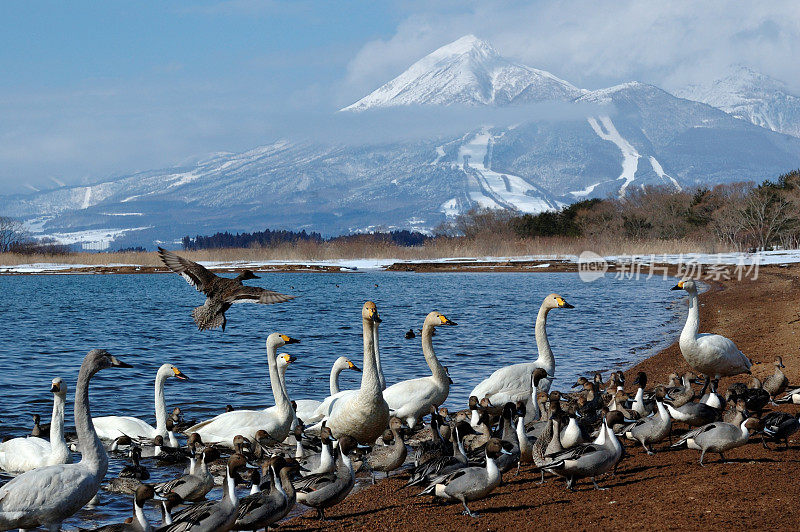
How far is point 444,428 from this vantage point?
1038 cm

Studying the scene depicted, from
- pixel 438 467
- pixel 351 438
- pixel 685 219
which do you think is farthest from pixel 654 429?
pixel 685 219

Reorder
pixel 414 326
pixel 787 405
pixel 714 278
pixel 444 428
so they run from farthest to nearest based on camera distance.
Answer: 1. pixel 714 278
2. pixel 414 326
3. pixel 787 405
4. pixel 444 428

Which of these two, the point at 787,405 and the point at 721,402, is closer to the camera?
the point at 721,402

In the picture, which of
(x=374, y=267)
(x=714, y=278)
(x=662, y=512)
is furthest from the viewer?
(x=374, y=267)

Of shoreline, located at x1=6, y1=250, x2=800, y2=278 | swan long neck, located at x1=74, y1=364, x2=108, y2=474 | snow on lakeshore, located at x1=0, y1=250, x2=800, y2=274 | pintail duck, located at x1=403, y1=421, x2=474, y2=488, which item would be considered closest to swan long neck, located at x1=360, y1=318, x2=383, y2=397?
pintail duck, located at x1=403, y1=421, x2=474, y2=488

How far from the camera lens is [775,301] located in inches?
1140

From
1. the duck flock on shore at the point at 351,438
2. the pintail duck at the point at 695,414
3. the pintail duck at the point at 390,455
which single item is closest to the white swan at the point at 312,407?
the duck flock on shore at the point at 351,438

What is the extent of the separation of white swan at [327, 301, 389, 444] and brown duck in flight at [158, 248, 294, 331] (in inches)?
71.8

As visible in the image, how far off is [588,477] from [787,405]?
4483mm

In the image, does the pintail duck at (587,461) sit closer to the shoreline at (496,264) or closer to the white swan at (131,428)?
the white swan at (131,428)

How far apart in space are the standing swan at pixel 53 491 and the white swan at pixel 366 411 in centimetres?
384

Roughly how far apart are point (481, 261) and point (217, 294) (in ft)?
244

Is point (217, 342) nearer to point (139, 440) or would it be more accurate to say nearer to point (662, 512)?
point (139, 440)

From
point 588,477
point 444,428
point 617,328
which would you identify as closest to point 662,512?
point 588,477
